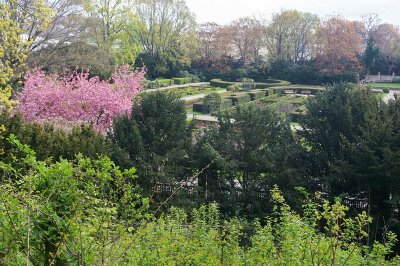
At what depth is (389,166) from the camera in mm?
8492

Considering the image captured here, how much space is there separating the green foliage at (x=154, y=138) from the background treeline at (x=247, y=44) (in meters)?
20.5

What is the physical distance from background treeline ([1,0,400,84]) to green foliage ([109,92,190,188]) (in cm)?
2054

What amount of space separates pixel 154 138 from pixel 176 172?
3.27ft

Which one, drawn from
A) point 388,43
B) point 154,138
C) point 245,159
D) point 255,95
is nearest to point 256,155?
point 245,159

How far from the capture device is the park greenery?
3219 millimetres

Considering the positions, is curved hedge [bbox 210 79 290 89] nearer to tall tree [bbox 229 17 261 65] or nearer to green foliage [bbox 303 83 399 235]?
tall tree [bbox 229 17 261 65]

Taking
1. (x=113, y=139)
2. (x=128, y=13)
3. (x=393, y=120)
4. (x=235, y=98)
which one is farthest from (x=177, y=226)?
(x=128, y=13)

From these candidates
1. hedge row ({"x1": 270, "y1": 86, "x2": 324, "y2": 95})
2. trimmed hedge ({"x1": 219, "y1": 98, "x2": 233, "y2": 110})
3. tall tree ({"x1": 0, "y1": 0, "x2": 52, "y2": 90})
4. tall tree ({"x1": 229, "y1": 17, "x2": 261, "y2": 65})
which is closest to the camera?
tall tree ({"x1": 0, "y1": 0, "x2": 52, "y2": 90})

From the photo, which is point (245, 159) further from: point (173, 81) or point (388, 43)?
point (388, 43)

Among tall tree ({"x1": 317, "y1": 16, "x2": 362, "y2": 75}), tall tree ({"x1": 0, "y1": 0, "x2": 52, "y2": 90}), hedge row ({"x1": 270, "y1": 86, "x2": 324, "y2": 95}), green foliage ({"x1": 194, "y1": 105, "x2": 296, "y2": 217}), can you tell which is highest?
tall tree ({"x1": 317, "y1": 16, "x2": 362, "y2": 75})

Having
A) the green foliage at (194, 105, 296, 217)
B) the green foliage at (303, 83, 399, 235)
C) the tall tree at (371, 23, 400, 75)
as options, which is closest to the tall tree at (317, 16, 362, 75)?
the tall tree at (371, 23, 400, 75)

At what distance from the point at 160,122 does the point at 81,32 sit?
15.2 metres

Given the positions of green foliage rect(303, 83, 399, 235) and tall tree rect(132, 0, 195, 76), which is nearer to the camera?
green foliage rect(303, 83, 399, 235)

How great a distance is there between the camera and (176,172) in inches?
384
